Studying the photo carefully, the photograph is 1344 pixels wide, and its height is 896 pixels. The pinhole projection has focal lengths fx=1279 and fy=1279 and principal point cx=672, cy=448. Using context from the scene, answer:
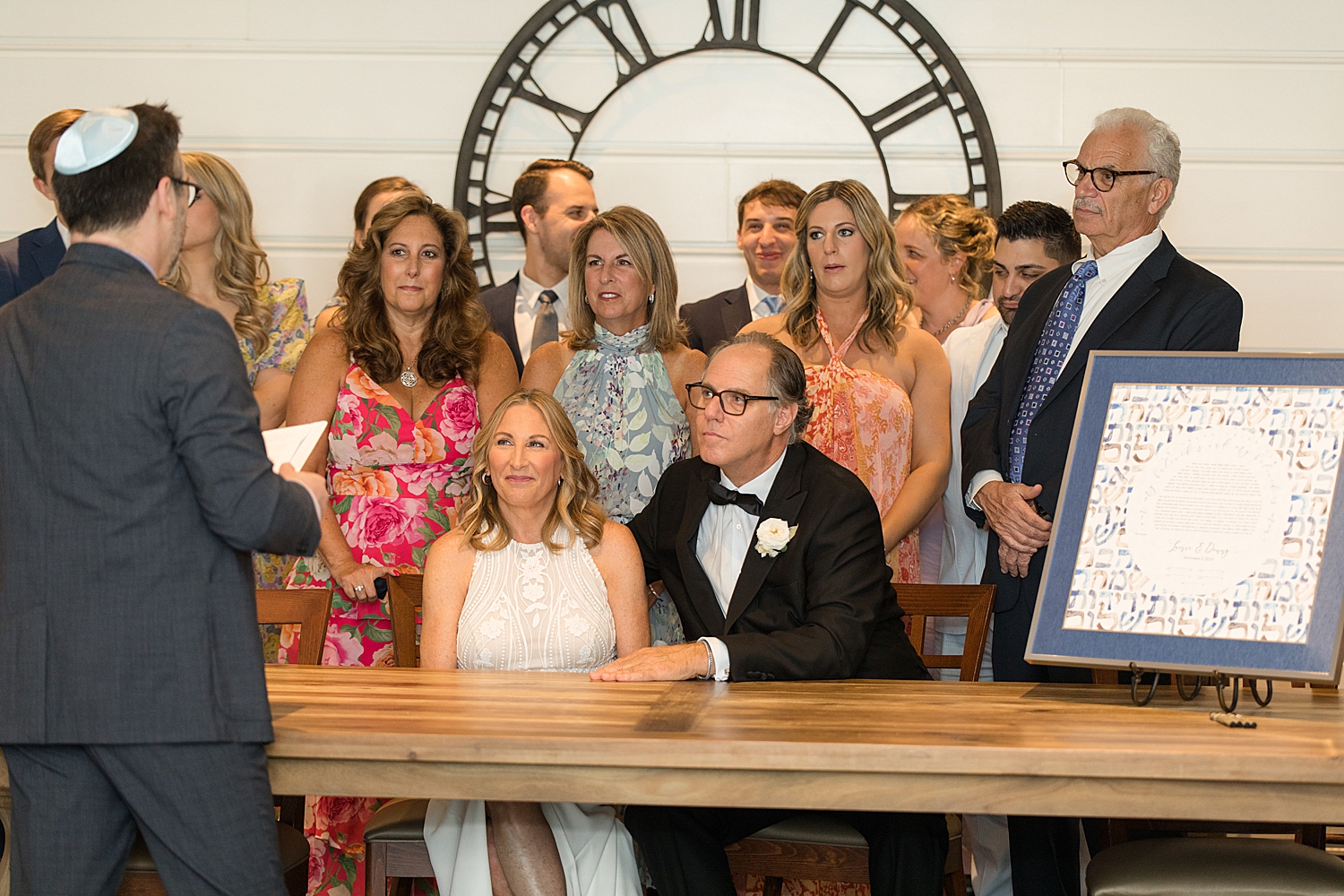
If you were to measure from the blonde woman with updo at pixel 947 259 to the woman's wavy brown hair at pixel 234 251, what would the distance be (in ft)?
6.53

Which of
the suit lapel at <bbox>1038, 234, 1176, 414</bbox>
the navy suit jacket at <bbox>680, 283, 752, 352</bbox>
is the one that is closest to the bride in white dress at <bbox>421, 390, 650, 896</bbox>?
the suit lapel at <bbox>1038, 234, 1176, 414</bbox>

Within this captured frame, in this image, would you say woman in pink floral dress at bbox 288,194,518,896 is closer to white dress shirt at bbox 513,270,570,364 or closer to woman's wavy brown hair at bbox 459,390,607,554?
woman's wavy brown hair at bbox 459,390,607,554

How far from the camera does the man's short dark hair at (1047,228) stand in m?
3.65

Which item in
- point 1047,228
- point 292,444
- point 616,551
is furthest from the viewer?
point 1047,228

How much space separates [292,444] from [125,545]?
330 millimetres

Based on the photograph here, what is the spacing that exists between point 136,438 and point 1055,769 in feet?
4.35

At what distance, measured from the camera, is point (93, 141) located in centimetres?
174

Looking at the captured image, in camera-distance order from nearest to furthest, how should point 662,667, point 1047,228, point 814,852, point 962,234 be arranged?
point 662,667 < point 814,852 < point 1047,228 < point 962,234

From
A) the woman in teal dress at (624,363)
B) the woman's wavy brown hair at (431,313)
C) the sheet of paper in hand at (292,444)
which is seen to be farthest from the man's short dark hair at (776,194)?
the sheet of paper in hand at (292,444)

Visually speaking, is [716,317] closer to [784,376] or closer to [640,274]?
[640,274]

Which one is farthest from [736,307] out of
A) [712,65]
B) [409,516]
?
[409,516]

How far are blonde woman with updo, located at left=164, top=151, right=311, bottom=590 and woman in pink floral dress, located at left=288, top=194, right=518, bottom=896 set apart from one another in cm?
22

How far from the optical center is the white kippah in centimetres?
173

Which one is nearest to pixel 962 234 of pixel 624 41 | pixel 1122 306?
pixel 1122 306
